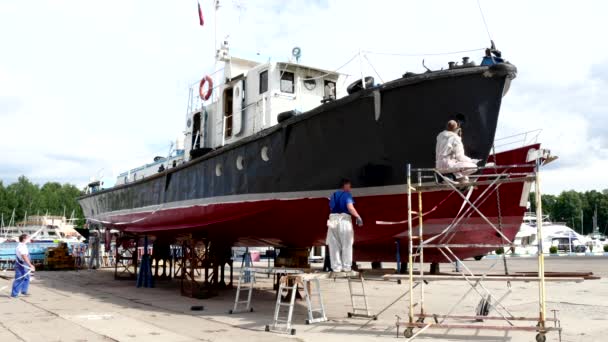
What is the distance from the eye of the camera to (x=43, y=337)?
21.6ft

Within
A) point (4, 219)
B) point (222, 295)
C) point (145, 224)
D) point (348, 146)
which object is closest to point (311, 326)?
point (348, 146)

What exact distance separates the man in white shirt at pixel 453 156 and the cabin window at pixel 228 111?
5.74m

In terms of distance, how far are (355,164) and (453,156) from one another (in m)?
1.72

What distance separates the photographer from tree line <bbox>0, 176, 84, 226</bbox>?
261ft

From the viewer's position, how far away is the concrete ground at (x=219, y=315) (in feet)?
22.1

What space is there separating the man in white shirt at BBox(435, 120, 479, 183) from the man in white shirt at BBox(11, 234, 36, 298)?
367 inches

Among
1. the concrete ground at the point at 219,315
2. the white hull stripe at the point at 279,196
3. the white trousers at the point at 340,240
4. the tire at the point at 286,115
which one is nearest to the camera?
the concrete ground at the point at 219,315

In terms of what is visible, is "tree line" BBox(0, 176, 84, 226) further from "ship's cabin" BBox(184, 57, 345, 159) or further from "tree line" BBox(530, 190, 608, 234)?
"tree line" BBox(530, 190, 608, 234)

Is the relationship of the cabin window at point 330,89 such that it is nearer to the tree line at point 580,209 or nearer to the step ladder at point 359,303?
the step ladder at point 359,303

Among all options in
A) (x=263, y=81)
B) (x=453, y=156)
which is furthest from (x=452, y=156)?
(x=263, y=81)

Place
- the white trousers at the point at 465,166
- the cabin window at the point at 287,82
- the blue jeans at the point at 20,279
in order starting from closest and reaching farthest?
the white trousers at the point at 465,166, the cabin window at the point at 287,82, the blue jeans at the point at 20,279

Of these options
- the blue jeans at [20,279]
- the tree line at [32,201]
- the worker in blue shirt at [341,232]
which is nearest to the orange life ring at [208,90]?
the blue jeans at [20,279]

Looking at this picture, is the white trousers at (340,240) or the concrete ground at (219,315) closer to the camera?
the concrete ground at (219,315)

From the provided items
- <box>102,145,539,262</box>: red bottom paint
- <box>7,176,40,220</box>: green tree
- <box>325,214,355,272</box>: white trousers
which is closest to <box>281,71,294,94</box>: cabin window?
<box>102,145,539,262</box>: red bottom paint
